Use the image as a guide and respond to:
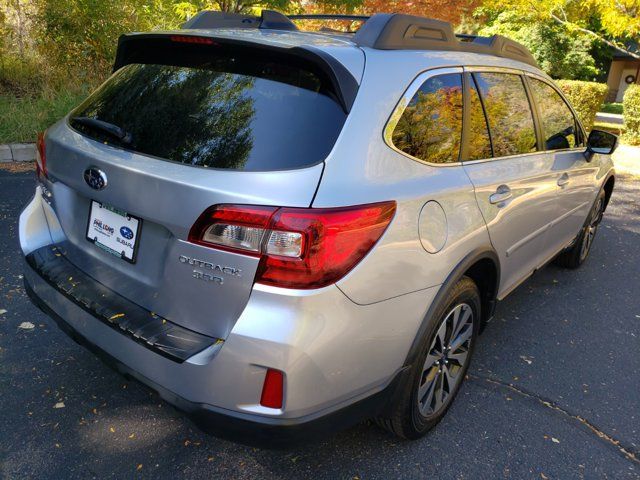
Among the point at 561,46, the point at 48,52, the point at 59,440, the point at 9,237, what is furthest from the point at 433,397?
the point at 561,46

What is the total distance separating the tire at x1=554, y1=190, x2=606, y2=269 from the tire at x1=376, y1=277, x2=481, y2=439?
241cm

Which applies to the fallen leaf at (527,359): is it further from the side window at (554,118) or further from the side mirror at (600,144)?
the side mirror at (600,144)

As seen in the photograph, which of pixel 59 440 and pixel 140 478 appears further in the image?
pixel 59 440

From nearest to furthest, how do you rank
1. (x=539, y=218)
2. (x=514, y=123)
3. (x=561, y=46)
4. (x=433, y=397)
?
(x=433, y=397), (x=514, y=123), (x=539, y=218), (x=561, y=46)

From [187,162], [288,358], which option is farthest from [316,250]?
[187,162]

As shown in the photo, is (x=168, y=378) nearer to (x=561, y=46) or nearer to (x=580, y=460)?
(x=580, y=460)

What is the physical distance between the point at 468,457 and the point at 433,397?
31 centimetres

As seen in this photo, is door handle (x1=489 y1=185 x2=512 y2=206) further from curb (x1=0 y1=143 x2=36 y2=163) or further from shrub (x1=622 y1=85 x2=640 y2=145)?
shrub (x1=622 y1=85 x2=640 y2=145)

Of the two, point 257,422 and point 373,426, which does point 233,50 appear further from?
point 373,426

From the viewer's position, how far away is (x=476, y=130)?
2.64m

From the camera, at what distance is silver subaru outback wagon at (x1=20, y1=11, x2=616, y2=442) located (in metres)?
1.73

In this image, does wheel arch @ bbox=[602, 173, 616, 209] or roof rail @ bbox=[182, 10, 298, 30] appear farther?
wheel arch @ bbox=[602, 173, 616, 209]

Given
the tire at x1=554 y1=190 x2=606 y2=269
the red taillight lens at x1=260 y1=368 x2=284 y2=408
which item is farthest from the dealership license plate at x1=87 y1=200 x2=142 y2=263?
the tire at x1=554 y1=190 x2=606 y2=269

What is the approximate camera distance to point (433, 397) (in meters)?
2.53
